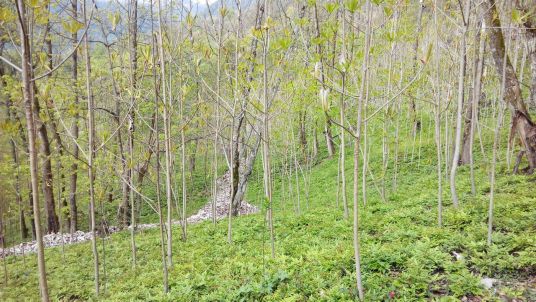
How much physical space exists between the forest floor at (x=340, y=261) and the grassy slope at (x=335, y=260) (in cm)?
1

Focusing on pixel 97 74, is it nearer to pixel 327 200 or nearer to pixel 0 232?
pixel 0 232

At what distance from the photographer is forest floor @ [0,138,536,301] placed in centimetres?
325

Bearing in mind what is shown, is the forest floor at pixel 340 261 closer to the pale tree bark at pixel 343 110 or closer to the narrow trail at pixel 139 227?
the pale tree bark at pixel 343 110

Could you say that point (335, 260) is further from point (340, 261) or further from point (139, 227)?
point (139, 227)

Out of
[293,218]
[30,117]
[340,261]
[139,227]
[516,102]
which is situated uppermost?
[516,102]

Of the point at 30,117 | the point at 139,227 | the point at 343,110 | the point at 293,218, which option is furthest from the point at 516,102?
the point at 139,227

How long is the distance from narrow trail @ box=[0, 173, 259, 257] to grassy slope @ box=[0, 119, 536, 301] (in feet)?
4.27

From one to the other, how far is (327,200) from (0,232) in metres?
8.72

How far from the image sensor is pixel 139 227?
11.0m

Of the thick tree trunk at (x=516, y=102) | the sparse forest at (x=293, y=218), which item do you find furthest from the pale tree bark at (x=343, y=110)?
the thick tree trunk at (x=516, y=102)

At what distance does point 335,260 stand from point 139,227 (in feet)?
28.7

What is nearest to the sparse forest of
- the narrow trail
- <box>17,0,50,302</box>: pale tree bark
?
<box>17,0,50,302</box>: pale tree bark

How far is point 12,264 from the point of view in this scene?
8195 millimetres

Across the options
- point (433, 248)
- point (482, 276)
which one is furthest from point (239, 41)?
point (482, 276)
